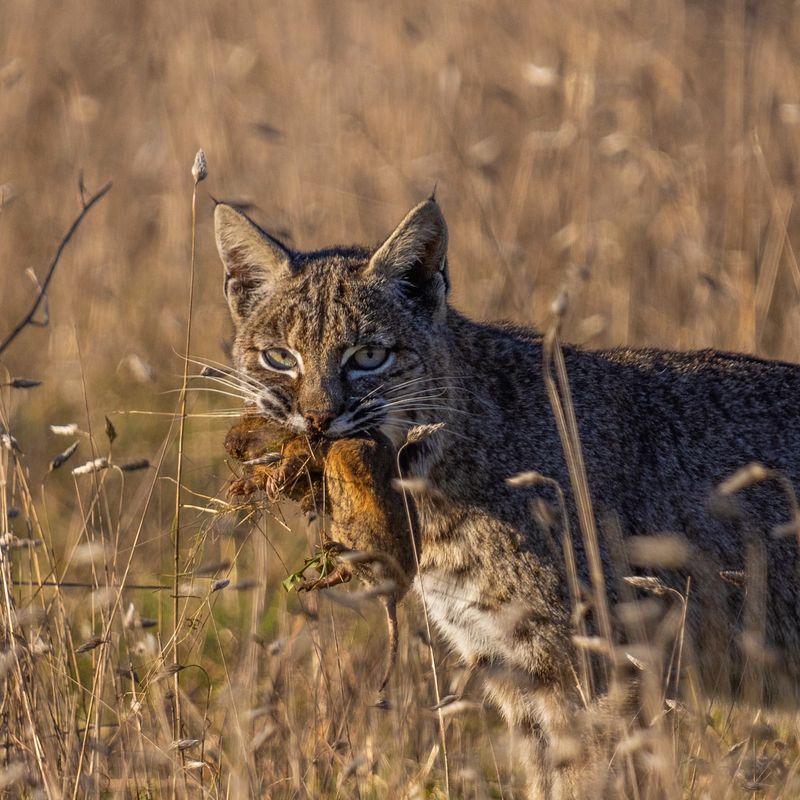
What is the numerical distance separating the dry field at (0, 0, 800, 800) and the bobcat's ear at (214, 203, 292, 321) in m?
0.27

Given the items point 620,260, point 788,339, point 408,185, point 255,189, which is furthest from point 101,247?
point 788,339

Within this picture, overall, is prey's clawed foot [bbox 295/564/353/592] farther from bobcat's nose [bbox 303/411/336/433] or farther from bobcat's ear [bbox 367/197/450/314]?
bobcat's ear [bbox 367/197/450/314]

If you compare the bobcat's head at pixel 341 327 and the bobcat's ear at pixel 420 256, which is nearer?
the bobcat's head at pixel 341 327

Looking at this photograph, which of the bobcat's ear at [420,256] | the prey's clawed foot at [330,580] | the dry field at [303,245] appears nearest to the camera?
the prey's clawed foot at [330,580]

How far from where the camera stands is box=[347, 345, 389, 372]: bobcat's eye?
17.2 ft

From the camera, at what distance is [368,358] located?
528 centimetres

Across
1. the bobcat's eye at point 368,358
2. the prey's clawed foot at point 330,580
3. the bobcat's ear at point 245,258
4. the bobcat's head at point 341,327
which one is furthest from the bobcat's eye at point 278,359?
the prey's clawed foot at point 330,580

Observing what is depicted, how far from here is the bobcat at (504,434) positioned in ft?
17.2

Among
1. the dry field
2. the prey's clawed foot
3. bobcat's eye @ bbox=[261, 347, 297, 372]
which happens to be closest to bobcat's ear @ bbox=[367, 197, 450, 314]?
bobcat's eye @ bbox=[261, 347, 297, 372]

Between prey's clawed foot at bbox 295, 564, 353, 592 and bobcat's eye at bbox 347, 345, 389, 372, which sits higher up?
bobcat's eye at bbox 347, 345, 389, 372

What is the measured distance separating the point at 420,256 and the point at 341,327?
56 cm

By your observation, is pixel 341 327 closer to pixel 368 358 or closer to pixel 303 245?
pixel 368 358

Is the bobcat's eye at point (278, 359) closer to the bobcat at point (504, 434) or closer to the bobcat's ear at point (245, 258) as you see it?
the bobcat at point (504, 434)

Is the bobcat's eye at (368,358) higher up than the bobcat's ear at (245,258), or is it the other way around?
the bobcat's ear at (245,258)
